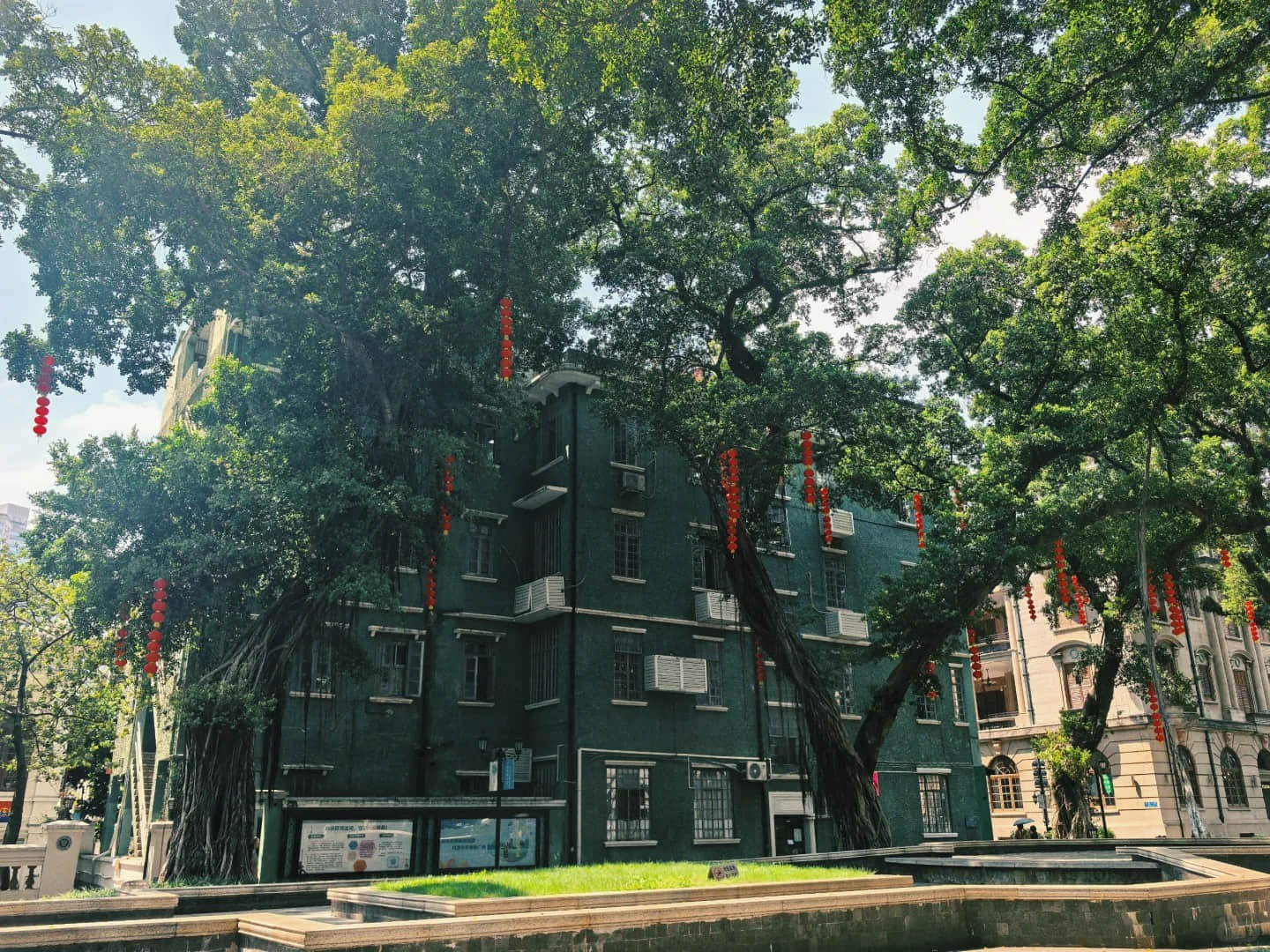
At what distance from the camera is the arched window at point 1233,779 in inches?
1588

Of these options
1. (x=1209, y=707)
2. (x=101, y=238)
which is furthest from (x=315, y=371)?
(x=1209, y=707)

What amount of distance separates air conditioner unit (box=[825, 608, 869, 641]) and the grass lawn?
16.7m

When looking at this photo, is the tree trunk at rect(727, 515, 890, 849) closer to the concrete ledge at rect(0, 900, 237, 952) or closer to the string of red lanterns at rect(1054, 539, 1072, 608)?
the string of red lanterns at rect(1054, 539, 1072, 608)

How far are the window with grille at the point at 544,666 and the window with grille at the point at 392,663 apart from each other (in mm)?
3468

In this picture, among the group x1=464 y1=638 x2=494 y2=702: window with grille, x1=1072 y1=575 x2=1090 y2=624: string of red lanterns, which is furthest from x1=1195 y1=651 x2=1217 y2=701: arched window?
x1=464 y1=638 x2=494 y2=702: window with grille

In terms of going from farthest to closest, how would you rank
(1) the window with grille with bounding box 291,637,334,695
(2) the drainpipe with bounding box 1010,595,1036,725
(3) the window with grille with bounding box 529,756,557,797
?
(2) the drainpipe with bounding box 1010,595,1036,725, (3) the window with grille with bounding box 529,756,557,797, (1) the window with grille with bounding box 291,637,334,695

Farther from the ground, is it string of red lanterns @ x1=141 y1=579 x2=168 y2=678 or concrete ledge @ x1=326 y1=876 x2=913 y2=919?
string of red lanterns @ x1=141 y1=579 x2=168 y2=678

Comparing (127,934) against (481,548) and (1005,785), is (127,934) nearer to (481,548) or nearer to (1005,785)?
(481,548)

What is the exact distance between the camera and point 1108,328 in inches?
759

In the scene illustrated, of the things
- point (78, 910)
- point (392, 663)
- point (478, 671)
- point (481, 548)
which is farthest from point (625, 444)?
Result: point (78, 910)

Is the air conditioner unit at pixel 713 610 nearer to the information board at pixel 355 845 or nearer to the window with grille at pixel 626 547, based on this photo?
the window with grille at pixel 626 547

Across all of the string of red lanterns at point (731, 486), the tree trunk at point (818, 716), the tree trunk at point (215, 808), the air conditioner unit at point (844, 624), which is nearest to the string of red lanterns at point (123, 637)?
the tree trunk at point (215, 808)

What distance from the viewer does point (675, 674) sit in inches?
1045

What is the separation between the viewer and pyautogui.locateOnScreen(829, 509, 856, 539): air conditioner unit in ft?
104
